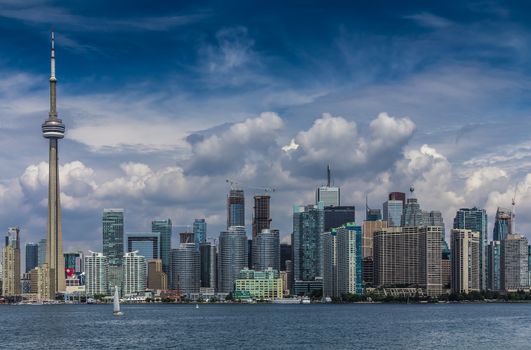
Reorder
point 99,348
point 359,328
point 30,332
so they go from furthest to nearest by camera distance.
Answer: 1. point 359,328
2. point 30,332
3. point 99,348

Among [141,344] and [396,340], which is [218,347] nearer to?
[141,344]

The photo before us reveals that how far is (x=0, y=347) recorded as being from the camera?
110 meters

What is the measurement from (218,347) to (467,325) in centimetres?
5868

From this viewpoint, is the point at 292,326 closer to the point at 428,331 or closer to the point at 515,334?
the point at 428,331

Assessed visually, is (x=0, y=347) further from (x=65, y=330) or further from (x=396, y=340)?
(x=396, y=340)

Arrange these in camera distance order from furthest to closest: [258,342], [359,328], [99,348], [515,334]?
[359,328] → [515,334] → [258,342] → [99,348]

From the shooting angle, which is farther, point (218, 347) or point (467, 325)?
point (467, 325)

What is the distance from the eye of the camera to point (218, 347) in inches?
4321

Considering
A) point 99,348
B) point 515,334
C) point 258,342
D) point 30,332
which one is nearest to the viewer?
point 99,348

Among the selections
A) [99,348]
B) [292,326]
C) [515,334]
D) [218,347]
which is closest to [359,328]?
[292,326]

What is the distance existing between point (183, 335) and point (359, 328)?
30.7 m

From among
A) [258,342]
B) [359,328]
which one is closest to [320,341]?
[258,342]

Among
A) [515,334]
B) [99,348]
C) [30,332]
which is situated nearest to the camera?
[99,348]

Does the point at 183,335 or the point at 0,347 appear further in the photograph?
the point at 183,335
